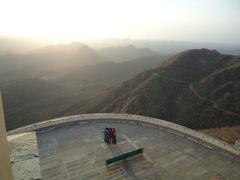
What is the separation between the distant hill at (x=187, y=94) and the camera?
151 feet

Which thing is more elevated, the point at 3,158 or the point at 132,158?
the point at 3,158

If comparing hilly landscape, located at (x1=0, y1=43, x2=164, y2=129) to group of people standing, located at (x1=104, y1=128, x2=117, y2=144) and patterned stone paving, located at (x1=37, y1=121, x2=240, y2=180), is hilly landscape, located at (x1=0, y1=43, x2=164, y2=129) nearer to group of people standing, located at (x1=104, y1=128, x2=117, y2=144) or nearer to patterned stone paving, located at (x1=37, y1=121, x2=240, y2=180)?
patterned stone paving, located at (x1=37, y1=121, x2=240, y2=180)

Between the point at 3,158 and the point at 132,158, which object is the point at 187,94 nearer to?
the point at 132,158

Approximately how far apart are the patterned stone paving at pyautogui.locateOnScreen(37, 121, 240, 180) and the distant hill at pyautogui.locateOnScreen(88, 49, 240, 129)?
28554mm

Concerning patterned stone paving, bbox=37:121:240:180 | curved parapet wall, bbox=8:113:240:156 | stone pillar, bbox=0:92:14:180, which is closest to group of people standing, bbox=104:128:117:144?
patterned stone paving, bbox=37:121:240:180

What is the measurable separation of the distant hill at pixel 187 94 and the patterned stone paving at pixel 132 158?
93.7ft

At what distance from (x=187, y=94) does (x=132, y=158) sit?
137 ft

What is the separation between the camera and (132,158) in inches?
585

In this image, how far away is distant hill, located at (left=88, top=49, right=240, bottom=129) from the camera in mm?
45906

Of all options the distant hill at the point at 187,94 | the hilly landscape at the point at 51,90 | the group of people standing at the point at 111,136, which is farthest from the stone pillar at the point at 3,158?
the hilly landscape at the point at 51,90

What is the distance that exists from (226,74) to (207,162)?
46490 mm

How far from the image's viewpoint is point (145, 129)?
19.2 metres

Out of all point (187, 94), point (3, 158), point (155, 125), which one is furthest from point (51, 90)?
point (3, 158)

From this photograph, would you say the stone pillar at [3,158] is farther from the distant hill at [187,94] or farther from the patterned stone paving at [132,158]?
the distant hill at [187,94]
